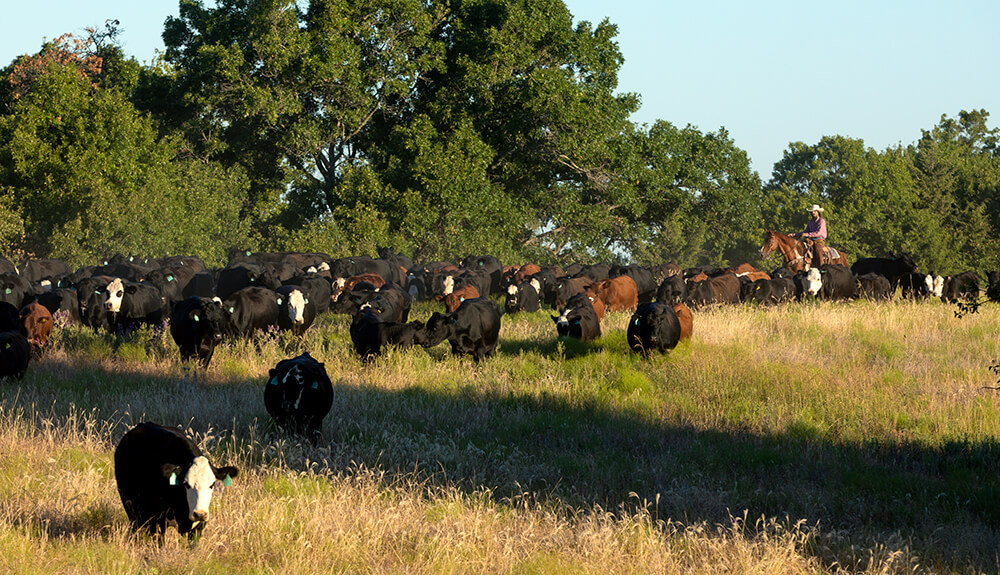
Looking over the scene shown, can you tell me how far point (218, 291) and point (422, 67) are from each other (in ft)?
58.7

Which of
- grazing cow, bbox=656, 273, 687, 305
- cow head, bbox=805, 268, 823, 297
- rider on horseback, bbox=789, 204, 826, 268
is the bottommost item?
grazing cow, bbox=656, 273, 687, 305

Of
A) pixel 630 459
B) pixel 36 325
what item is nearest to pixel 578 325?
pixel 630 459

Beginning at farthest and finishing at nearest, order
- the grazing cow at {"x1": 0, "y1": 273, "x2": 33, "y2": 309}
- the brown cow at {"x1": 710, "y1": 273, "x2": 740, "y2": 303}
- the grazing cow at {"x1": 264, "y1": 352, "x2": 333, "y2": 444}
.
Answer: the brown cow at {"x1": 710, "y1": 273, "x2": 740, "y2": 303} < the grazing cow at {"x1": 0, "y1": 273, "x2": 33, "y2": 309} < the grazing cow at {"x1": 264, "y1": 352, "x2": 333, "y2": 444}

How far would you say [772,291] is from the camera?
24578mm

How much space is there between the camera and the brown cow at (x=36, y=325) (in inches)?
626

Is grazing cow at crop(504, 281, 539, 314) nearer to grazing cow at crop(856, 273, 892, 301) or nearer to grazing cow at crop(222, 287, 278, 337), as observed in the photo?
grazing cow at crop(222, 287, 278, 337)

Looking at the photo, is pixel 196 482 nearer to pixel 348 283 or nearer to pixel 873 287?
pixel 348 283

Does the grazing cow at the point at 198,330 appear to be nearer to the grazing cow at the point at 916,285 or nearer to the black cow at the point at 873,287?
the black cow at the point at 873,287

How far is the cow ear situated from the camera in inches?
257

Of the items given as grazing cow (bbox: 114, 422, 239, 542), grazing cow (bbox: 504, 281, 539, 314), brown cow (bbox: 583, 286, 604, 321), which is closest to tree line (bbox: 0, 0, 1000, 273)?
grazing cow (bbox: 504, 281, 539, 314)

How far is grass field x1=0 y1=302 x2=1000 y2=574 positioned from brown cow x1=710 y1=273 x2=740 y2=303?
6.23m

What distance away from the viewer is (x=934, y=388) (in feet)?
45.4

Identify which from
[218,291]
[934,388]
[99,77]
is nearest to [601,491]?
[934,388]

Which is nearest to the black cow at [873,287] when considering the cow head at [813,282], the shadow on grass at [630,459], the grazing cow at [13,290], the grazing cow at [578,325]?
the cow head at [813,282]
